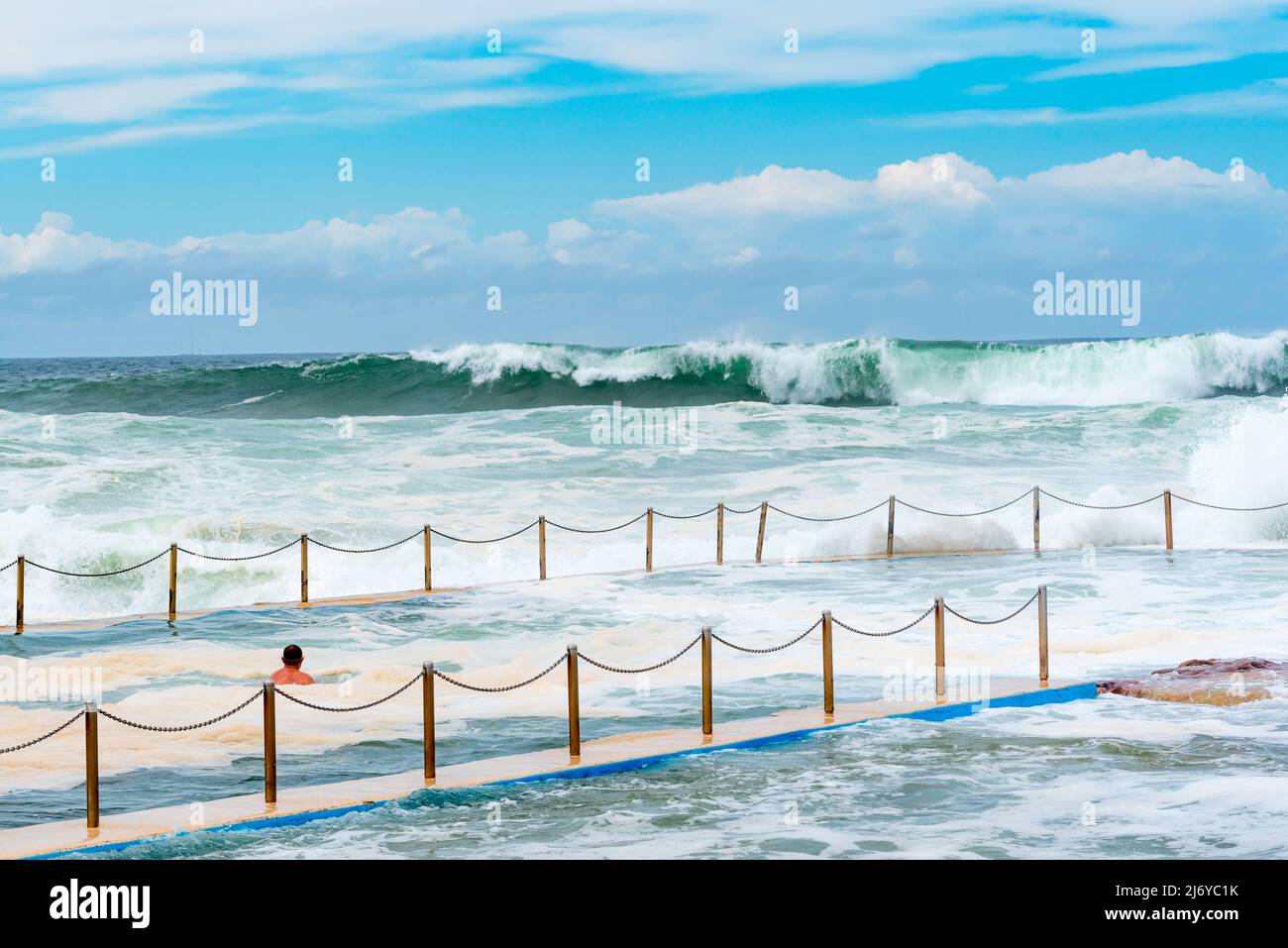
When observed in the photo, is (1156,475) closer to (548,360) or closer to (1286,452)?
(1286,452)

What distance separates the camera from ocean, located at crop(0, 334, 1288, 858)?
10164 mm

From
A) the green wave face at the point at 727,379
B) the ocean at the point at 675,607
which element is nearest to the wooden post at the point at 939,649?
the ocean at the point at 675,607

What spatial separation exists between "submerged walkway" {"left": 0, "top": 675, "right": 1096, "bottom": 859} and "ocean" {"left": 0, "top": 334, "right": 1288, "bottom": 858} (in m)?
0.18

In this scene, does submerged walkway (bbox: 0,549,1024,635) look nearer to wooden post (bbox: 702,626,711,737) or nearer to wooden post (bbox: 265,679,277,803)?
wooden post (bbox: 702,626,711,737)

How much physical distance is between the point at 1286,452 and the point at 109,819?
889 inches

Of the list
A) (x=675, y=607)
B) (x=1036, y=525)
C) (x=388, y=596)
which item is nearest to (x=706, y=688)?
(x=675, y=607)

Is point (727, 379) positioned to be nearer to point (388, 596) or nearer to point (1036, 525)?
point (1036, 525)

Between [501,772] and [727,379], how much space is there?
5442 centimetres

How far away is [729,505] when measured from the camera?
31781 millimetres

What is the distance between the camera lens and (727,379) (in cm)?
6488

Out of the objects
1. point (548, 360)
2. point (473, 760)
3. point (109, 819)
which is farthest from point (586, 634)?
point (548, 360)
